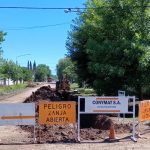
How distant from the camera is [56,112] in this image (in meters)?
14.8

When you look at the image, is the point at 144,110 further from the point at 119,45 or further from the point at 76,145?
the point at 119,45

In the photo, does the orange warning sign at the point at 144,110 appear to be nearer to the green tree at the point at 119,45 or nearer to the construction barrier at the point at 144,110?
the construction barrier at the point at 144,110

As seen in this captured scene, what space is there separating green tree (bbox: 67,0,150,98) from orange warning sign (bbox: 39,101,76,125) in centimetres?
1145

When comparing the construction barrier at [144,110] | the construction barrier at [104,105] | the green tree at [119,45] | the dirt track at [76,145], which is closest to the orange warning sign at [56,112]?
the construction barrier at [104,105]

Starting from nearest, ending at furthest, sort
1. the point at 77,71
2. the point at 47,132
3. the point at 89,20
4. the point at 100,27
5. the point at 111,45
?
the point at 47,132
the point at 111,45
the point at 100,27
the point at 89,20
the point at 77,71

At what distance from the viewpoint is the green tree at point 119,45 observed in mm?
26203

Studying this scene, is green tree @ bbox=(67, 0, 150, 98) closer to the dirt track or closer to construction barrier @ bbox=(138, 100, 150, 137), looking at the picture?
construction barrier @ bbox=(138, 100, 150, 137)

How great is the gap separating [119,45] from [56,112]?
12960 millimetres

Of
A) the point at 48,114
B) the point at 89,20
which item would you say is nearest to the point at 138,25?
the point at 89,20

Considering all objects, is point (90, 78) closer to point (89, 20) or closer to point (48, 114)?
point (89, 20)

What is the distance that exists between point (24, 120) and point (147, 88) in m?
15.4

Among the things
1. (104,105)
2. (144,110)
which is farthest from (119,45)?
(104,105)

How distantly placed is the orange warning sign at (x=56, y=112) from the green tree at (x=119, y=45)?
11.4 m

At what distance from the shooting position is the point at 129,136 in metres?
15.6
